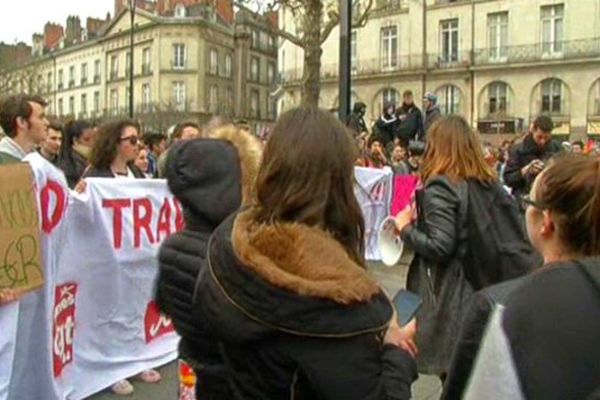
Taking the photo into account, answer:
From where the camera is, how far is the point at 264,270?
1849 mm

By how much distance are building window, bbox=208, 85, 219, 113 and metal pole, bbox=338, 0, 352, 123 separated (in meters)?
75.4

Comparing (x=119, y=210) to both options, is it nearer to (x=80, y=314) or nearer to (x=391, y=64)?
(x=80, y=314)

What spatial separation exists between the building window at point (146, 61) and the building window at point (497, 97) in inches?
1753

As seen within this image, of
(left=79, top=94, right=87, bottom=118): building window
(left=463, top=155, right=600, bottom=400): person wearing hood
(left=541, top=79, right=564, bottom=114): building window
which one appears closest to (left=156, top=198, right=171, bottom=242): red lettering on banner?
(left=463, top=155, right=600, bottom=400): person wearing hood

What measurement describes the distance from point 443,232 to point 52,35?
360 ft

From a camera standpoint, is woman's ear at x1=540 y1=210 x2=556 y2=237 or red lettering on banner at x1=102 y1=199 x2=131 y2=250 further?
red lettering on banner at x1=102 y1=199 x2=131 y2=250

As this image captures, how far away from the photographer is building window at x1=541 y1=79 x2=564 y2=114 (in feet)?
157

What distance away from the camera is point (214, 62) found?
83812 millimetres

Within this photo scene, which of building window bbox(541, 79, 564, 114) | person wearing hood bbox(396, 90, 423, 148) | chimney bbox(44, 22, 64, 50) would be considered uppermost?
chimney bbox(44, 22, 64, 50)

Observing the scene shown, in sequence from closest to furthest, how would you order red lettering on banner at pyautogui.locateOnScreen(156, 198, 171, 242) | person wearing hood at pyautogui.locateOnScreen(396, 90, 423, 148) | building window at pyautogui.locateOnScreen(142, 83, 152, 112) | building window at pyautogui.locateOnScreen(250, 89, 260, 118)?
red lettering on banner at pyautogui.locateOnScreen(156, 198, 171, 242), person wearing hood at pyautogui.locateOnScreen(396, 90, 423, 148), building window at pyautogui.locateOnScreen(142, 83, 152, 112), building window at pyautogui.locateOnScreen(250, 89, 260, 118)

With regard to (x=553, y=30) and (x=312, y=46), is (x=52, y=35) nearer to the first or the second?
(x=553, y=30)

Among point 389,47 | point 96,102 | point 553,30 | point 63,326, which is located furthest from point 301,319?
point 96,102

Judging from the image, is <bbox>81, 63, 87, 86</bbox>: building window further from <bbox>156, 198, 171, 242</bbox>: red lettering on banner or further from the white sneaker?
the white sneaker

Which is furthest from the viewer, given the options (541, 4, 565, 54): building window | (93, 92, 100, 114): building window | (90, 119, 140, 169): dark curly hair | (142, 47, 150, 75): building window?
(93, 92, 100, 114): building window
